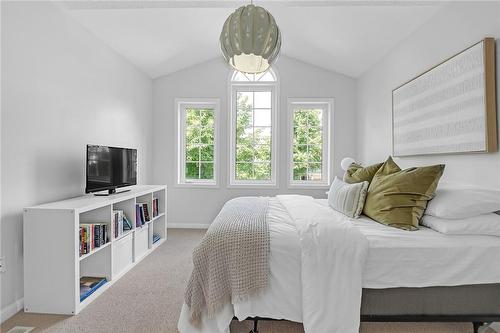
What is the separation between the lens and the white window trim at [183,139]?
194 inches

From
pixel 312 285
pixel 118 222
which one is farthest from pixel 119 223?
pixel 312 285

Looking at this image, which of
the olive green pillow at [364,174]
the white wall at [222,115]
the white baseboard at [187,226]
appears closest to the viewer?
the olive green pillow at [364,174]

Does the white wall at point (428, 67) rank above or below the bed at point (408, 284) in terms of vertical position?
above

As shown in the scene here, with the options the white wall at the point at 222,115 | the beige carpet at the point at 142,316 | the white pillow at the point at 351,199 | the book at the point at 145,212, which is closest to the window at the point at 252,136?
the white wall at the point at 222,115

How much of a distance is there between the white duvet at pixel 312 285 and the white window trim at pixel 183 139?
126 inches

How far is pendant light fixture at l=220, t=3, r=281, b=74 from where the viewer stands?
69.4 inches

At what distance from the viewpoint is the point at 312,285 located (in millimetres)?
1719

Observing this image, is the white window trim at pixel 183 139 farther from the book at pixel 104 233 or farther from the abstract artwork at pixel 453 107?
the abstract artwork at pixel 453 107

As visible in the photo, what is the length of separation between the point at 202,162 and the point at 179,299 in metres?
2.84

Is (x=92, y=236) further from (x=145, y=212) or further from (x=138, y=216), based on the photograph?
(x=145, y=212)

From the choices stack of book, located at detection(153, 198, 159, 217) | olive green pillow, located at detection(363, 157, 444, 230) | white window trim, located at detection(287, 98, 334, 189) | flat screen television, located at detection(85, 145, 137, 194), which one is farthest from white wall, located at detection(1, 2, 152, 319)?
white window trim, located at detection(287, 98, 334, 189)

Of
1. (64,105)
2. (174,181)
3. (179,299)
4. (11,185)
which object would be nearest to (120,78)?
(64,105)

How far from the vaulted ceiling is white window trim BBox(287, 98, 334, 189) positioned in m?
0.55

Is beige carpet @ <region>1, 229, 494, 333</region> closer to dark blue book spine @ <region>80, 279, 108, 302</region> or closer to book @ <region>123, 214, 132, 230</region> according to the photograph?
dark blue book spine @ <region>80, 279, 108, 302</region>
